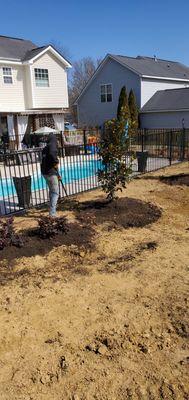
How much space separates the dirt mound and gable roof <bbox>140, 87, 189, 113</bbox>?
2168 centimetres

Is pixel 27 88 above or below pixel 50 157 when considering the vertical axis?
above

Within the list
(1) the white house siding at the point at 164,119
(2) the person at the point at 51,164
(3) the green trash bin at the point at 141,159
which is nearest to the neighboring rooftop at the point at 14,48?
(1) the white house siding at the point at 164,119

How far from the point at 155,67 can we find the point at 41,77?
50.3ft

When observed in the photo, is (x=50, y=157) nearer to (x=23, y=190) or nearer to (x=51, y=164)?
(x=51, y=164)

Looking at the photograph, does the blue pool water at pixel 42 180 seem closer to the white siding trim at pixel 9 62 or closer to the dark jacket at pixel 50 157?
the dark jacket at pixel 50 157

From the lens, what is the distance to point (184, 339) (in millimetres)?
3506

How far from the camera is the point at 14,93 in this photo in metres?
21.7

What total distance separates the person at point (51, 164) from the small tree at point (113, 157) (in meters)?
1.38

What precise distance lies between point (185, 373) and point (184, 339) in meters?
0.47

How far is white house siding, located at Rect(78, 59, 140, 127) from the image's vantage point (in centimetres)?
3059

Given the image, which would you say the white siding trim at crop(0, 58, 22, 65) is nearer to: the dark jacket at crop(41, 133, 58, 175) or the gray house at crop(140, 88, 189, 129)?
the gray house at crop(140, 88, 189, 129)

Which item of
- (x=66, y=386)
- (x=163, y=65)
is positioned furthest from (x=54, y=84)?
(x=66, y=386)

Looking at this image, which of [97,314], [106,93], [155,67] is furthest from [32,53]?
[97,314]

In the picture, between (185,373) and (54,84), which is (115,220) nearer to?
(185,373)
